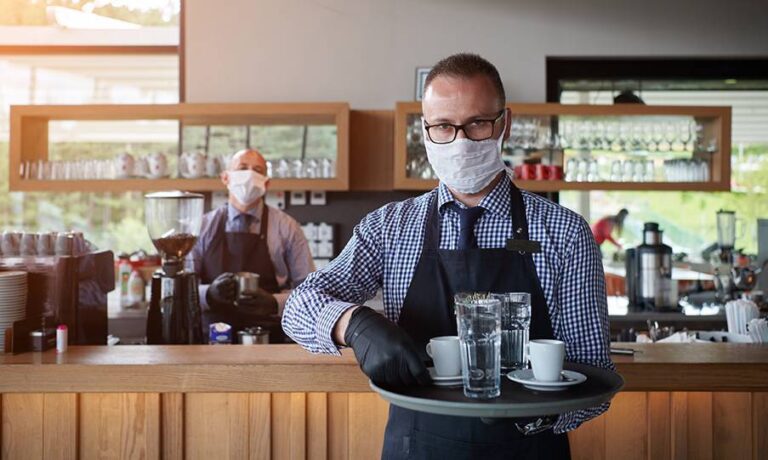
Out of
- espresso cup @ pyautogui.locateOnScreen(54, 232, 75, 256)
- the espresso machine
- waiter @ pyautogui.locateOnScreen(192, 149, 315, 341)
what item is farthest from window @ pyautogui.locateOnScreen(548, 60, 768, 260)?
espresso cup @ pyautogui.locateOnScreen(54, 232, 75, 256)

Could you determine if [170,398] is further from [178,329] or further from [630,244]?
[630,244]

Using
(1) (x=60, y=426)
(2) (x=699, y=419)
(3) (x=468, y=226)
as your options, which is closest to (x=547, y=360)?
(3) (x=468, y=226)

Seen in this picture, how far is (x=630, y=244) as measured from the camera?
20.7ft

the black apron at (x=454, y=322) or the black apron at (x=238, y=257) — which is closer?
the black apron at (x=454, y=322)

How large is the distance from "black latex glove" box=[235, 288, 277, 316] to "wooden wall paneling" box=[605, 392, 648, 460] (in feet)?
5.33

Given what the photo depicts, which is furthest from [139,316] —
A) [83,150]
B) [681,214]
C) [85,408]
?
[681,214]

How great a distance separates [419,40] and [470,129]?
4.28 meters

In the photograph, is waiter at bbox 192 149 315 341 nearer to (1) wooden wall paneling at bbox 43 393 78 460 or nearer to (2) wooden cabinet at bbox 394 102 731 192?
(2) wooden cabinet at bbox 394 102 731 192

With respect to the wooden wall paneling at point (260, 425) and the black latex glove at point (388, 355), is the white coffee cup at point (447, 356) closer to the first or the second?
the black latex glove at point (388, 355)

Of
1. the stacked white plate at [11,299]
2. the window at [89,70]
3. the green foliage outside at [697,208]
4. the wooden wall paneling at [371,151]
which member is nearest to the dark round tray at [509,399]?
the stacked white plate at [11,299]

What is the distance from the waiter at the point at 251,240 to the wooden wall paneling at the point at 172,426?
186cm

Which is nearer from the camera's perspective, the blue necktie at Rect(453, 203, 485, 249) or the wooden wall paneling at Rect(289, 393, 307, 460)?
the blue necktie at Rect(453, 203, 485, 249)

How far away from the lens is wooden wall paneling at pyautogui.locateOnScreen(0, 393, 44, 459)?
98.3 inches

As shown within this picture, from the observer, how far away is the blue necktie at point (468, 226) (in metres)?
1.92
